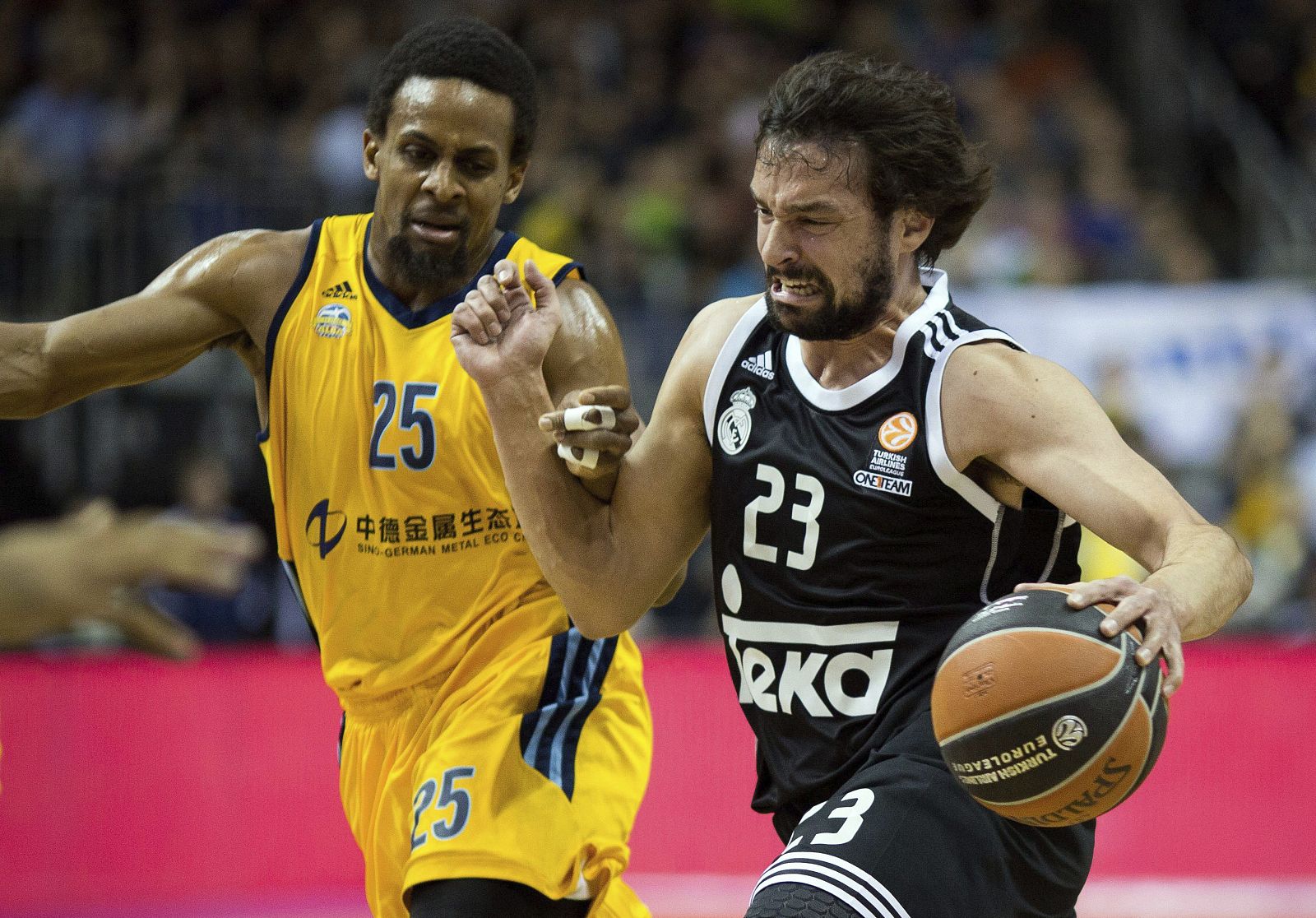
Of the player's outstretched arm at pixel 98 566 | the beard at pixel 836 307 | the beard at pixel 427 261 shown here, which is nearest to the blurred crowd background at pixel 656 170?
the beard at pixel 427 261

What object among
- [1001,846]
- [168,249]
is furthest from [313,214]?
[1001,846]

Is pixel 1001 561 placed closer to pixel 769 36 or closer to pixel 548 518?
pixel 548 518

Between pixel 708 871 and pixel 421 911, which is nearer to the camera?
pixel 421 911

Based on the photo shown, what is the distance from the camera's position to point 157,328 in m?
4.27

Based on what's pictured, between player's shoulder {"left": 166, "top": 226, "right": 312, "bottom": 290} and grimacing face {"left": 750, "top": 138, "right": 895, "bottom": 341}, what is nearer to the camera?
grimacing face {"left": 750, "top": 138, "right": 895, "bottom": 341}

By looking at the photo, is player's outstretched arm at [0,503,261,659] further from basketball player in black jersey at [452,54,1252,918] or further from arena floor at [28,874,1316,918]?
arena floor at [28,874,1316,918]

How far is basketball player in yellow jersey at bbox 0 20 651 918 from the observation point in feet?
13.9

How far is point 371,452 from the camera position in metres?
4.32

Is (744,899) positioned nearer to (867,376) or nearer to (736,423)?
(736,423)

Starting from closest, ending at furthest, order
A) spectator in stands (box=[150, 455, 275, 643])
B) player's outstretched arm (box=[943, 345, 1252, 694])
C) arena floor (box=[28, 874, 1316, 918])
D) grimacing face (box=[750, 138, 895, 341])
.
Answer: player's outstretched arm (box=[943, 345, 1252, 694]) < grimacing face (box=[750, 138, 895, 341]) < arena floor (box=[28, 874, 1316, 918]) < spectator in stands (box=[150, 455, 275, 643])

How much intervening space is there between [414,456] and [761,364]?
90 centimetres

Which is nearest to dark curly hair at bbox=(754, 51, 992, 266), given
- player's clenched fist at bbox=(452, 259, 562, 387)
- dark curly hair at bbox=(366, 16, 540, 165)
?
player's clenched fist at bbox=(452, 259, 562, 387)

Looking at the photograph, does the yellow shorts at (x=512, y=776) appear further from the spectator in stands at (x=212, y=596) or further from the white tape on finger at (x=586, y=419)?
the spectator in stands at (x=212, y=596)

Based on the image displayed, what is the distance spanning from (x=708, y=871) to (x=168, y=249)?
520 centimetres
